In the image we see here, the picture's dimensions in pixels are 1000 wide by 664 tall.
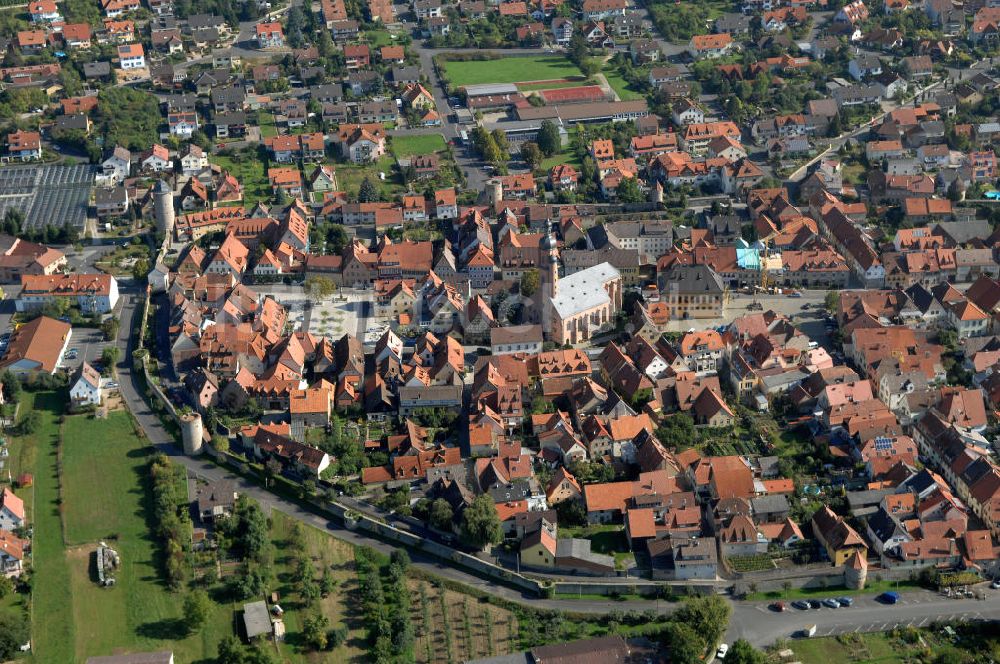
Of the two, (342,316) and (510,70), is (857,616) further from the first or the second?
(510,70)

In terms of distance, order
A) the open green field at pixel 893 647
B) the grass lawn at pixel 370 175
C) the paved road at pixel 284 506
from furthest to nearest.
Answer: the grass lawn at pixel 370 175 → the paved road at pixel 284 506 → the open green field at pixel 893 647

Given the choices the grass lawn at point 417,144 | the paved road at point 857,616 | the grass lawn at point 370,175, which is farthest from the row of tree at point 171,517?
the grass lawn at point 417,144

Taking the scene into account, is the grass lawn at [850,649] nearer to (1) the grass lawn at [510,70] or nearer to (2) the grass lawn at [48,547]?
(2) the grass lawn at [48,547]

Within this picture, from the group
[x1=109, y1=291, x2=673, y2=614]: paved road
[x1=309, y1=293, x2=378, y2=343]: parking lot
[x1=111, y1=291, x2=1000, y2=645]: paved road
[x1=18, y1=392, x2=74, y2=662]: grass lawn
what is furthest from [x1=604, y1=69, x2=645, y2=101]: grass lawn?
[x1=111, y1=291, x2=1000, y2=645]: paved road

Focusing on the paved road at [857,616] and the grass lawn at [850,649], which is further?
the paved road at [857,616]

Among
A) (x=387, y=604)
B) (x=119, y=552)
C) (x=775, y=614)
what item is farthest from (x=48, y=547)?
(x=775, y=614)

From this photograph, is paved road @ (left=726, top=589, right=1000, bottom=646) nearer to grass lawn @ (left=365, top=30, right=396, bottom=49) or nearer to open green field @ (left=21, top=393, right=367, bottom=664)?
open green field @ (left=21, top=393, right=367, bottom=664)

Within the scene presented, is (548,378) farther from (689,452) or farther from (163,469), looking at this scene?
(163,469)

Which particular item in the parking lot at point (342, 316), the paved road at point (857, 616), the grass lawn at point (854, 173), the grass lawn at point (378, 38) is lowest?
the paved road at point (857, 616)
